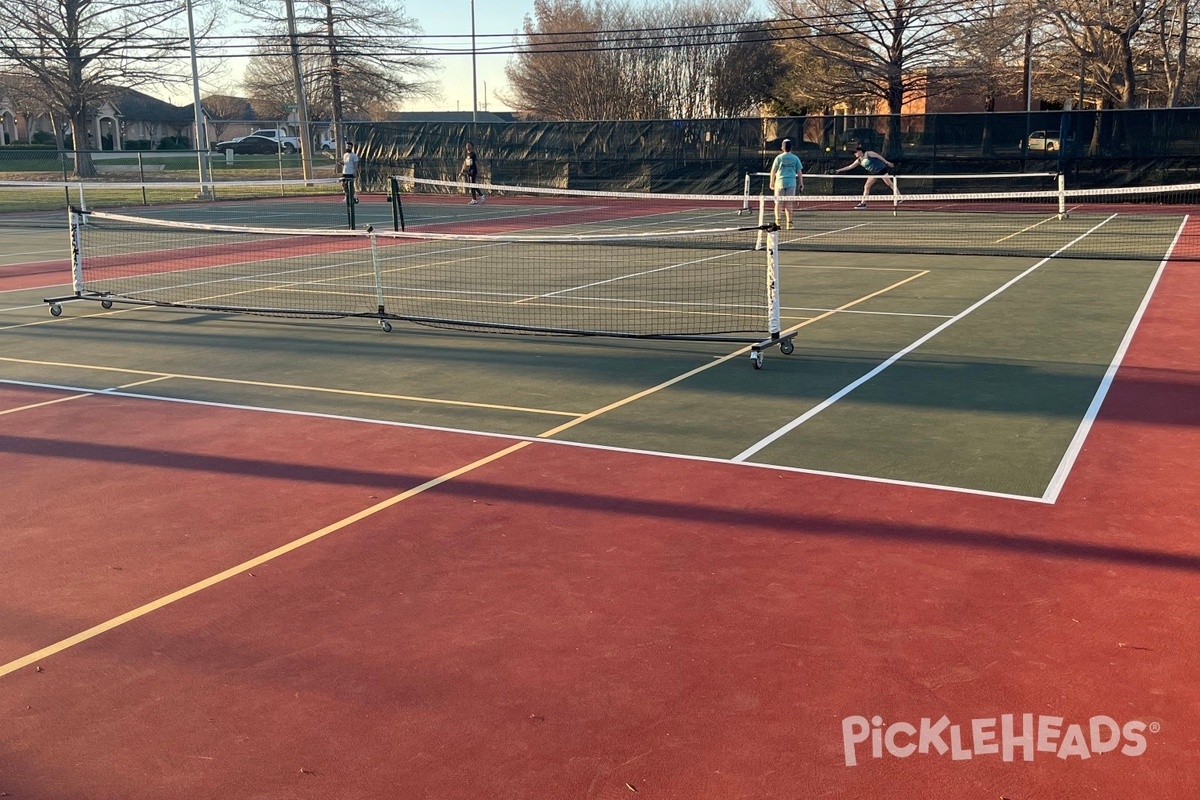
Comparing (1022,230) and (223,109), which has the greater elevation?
(223,109)

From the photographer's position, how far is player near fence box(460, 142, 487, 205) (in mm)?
40056

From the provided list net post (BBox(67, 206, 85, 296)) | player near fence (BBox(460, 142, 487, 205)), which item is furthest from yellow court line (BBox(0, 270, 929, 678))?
player near fence (BBox(460, 142, 487, 205))

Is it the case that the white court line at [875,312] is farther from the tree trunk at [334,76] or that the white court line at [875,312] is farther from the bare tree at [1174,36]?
the tree trunk at [334,76]

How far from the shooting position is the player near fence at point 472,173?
40.1 m

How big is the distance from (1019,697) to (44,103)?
194 ft

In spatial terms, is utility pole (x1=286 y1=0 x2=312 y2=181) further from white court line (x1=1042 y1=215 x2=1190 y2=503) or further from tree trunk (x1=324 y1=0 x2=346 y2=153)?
white court line (x1=1042 y1=215 x2=1190 y2=503)

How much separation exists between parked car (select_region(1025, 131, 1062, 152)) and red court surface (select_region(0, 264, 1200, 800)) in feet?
99.8

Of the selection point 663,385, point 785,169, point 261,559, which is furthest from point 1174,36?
point 261,559

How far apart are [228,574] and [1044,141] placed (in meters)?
35.2

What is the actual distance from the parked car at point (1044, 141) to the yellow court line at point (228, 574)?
32572mm

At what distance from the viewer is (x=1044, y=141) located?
35.5m

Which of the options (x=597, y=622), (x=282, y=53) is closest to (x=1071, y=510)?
(x=597, y=622)

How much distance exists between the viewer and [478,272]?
18891 mm

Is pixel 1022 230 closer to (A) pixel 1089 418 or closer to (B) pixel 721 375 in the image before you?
(B) pixel 721 375
